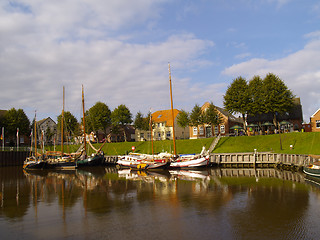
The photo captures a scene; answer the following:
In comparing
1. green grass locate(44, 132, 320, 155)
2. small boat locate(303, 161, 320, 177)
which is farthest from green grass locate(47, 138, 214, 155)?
small boat locate(303, 161, 320, 177)

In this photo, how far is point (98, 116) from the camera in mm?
78812

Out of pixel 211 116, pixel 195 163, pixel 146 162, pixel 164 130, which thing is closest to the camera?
pixel 195 163

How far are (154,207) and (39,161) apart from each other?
1603 inches

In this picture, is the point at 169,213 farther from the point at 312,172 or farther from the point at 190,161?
the point at 190,161

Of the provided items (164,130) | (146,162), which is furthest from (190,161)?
(164,130)

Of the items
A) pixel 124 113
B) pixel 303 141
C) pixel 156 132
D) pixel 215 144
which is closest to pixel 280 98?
pixel 303 141

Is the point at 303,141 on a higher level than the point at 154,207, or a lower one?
higher

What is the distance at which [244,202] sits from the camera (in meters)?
18.1

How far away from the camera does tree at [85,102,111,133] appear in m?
78.7

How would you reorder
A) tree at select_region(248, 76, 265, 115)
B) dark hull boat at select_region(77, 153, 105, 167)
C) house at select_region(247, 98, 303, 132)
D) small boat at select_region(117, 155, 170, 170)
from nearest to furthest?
1. small boat at select_region(117, 155, 170, 170)
2. dark hull boat at select_region(77, 153, 105, 167)
3. tree at select_region(248, 76, 265, 115)
4. house at select_region(247, 98, 303, 132)

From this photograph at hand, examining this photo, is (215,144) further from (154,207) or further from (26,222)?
(26,222)

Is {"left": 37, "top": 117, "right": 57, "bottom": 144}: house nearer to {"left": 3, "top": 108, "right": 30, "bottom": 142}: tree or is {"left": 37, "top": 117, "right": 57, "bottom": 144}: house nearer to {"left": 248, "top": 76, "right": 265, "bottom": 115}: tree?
{"left": 3, "top": 108, "right": 30, "bottom": 142}: tree

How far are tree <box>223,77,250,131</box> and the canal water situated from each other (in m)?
36.3

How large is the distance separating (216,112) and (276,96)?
50.1ft
